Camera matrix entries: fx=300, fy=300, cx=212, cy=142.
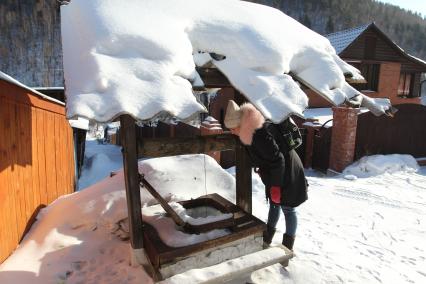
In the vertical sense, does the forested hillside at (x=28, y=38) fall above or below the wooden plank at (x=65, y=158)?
above

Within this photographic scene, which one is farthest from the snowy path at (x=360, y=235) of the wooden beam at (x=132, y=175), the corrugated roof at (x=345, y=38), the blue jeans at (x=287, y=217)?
the corrugated roof at (x=345, y=38)

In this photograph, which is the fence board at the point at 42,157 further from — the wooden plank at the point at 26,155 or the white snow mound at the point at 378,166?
the white snow mound at the point at 378,166

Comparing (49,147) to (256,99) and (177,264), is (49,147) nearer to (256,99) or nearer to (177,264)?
(177,264)

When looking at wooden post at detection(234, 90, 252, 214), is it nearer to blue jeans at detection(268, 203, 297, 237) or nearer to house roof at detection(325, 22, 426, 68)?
blue jeans at detection(268, 203, 297, 237)

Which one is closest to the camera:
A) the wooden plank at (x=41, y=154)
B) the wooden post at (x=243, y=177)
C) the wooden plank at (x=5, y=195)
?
the wooden plank at (x=5, y=195)

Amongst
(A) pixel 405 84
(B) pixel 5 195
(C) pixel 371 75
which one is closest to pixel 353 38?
(C) pixel 371 75

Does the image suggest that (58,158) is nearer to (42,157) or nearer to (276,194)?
(42,157)

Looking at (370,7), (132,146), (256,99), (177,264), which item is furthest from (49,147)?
(370,7)

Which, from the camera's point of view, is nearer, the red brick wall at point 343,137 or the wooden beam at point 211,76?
the wooden beam at point 211,76

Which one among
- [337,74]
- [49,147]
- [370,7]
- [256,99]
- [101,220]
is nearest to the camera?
[256,99]

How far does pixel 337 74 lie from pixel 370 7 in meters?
77.7

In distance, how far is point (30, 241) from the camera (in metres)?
3.47

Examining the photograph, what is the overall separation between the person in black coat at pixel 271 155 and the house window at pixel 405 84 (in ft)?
76.8

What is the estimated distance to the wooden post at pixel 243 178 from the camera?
3.61 m
